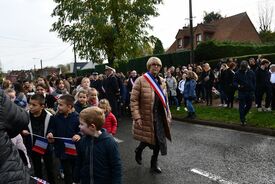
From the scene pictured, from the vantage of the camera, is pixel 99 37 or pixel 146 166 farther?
pixel 99 37

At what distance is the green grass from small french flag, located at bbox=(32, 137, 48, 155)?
21.1ft

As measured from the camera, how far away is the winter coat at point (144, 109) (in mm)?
6566

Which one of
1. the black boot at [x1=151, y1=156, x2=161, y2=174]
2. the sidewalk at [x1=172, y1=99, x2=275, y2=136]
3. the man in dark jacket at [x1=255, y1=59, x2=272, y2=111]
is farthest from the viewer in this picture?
the man in dark jacket at [x1=255, y1=59, x2=272, y2=111]

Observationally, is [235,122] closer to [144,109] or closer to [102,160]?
[144,109]

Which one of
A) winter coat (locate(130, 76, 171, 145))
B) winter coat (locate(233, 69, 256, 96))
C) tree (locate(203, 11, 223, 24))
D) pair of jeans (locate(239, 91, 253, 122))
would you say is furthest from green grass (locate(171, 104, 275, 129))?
tree (locate(203, 11, 223, 24))

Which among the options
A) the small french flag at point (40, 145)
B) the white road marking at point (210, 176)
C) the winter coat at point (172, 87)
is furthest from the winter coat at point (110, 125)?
the winter coat at point (172, 87)

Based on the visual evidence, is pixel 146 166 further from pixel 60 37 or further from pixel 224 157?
pixel 60 37

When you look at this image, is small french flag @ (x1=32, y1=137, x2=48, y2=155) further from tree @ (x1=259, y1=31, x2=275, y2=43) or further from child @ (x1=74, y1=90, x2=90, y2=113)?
tree @ (x1=259, y1=31, x2=275, y2=43)

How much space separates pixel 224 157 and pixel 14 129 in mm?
5645

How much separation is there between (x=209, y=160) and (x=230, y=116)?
16.8 ft

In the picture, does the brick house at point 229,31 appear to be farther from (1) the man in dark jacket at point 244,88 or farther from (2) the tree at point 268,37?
(1) the man in dark jacket at point 244,88

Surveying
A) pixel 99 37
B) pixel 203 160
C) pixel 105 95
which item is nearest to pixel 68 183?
pixel 203 160

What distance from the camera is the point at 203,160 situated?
24.5 ft

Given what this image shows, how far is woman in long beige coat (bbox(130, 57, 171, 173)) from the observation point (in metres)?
6.56
